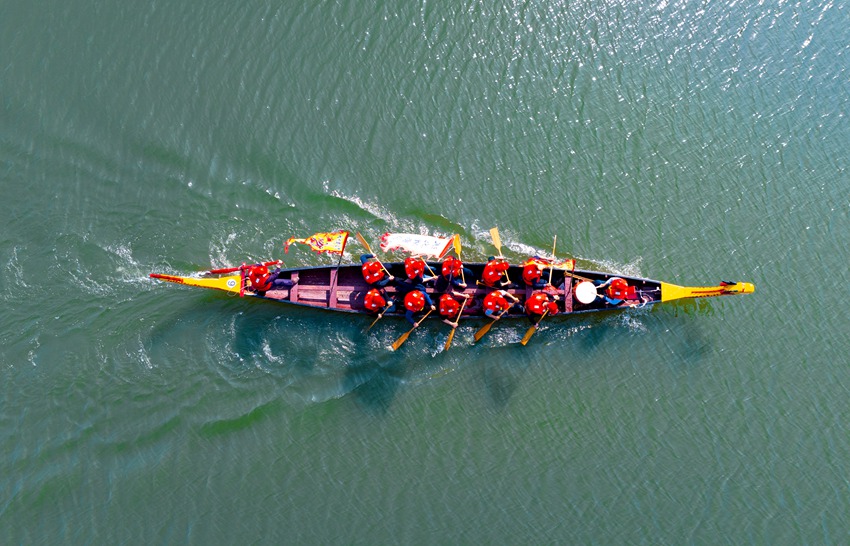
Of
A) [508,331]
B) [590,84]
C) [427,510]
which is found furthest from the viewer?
[590,84]

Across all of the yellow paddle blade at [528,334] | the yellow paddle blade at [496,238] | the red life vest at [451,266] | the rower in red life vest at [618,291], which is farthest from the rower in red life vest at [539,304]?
the red life vest at [451,266]

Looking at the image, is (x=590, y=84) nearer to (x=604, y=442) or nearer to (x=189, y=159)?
(x=604, y=442)

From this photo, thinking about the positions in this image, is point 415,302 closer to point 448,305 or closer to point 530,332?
point 448,305

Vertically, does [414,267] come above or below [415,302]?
above

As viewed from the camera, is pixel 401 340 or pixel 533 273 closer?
pixel 533 273

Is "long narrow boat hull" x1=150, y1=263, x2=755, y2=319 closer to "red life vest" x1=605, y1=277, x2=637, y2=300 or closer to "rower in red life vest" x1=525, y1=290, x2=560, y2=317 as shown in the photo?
"red life vest" x1=605, y1=277, x2=637, y2=300

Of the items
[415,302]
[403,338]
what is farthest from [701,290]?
[403,338]

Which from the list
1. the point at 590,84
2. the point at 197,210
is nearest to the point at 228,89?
the point at 197,210
